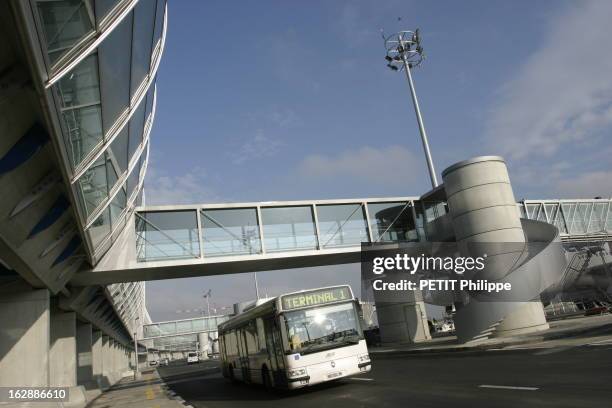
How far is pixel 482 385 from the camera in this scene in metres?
10.0

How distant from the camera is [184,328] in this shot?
102625 mm

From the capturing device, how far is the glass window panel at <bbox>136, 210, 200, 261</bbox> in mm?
24188

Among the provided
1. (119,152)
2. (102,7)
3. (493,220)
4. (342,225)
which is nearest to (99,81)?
(102,7)

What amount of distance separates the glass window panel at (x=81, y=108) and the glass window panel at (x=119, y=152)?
1370 millimetres

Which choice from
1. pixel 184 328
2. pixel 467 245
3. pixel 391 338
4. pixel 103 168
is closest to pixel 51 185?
pixel 103 168

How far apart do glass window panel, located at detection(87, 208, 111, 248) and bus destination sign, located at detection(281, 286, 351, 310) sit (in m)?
5.91

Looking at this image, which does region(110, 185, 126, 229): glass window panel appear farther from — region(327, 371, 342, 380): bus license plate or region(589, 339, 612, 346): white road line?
region(589, 339, 612, 346): white road line

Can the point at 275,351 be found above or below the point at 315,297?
below

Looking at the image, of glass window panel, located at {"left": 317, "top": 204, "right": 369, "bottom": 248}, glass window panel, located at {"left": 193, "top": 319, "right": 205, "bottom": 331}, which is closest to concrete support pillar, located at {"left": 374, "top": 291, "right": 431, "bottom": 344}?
glass window panel, located at {"left": 317, "top": 204, "right": 369, "bottom": 248}

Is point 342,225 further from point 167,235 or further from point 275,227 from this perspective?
point 167,235

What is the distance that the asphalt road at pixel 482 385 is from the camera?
8.04 meters

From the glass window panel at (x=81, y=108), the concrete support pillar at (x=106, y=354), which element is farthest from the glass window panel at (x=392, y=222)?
the concrete support pillar at (x=106, y=354)

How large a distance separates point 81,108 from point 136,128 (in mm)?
5394

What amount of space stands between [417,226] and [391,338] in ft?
29.6
